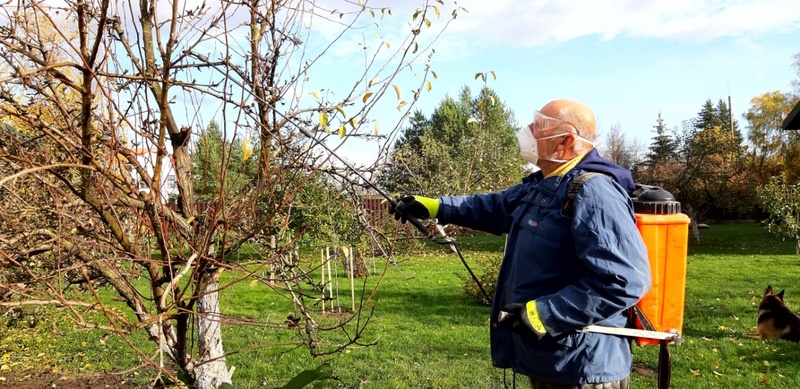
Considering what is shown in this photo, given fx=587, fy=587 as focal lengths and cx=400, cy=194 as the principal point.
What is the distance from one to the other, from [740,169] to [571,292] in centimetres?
2410

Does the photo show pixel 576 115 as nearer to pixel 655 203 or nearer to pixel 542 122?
pixel 542 122

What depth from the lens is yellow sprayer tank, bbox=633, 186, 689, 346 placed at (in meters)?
2.44

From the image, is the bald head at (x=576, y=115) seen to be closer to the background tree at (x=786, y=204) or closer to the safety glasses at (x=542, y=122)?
the safety glasses at (x=542, y=122)

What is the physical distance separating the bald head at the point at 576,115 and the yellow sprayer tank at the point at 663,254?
14.1 inches

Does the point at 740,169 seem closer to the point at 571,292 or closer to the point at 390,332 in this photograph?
the point at 390,332

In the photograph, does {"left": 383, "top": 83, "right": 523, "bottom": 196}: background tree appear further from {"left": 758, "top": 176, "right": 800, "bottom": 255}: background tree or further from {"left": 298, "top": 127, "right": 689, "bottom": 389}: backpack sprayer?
{"left": 758, "top": 176, "right": 800, "bottom": 255}: background tree

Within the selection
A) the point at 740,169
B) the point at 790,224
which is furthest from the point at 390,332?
the point at 740,169

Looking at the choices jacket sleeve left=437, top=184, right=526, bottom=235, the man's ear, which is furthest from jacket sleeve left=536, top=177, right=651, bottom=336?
jacket sleeve left=437, top=184, right=526, bottom=235

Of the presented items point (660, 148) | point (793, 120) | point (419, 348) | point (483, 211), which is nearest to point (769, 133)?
point (660, 148)

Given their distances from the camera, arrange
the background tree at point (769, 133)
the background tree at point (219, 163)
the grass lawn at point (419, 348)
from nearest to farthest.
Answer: the background tree at point (219, 163) → the grass lawn at point (419, 348) → the background tree at point (769, 133)

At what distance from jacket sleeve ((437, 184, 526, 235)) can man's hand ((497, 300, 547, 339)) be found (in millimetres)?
814

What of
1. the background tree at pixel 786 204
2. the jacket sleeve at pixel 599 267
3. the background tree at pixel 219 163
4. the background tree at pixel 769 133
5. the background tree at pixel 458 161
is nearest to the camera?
the background tree at pixel 219 163

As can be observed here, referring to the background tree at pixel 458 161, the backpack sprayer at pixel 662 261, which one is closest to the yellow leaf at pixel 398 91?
the backpack sprayer at pixel 662 261

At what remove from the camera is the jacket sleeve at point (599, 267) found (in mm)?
2113
